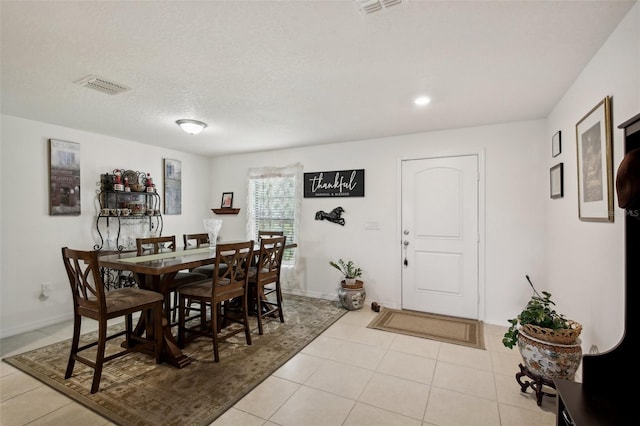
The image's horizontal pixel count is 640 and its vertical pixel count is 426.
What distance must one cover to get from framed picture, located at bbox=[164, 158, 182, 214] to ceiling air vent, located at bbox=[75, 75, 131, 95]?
238cm

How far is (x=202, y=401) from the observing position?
2.08m

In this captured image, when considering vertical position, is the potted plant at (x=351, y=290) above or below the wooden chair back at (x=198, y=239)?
below

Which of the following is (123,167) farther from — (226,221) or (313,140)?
(313,140)

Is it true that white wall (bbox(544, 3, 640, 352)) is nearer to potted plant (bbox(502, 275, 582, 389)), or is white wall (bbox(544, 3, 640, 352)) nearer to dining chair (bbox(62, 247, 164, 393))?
potted plant (bbox(502, 275, 582, 389))

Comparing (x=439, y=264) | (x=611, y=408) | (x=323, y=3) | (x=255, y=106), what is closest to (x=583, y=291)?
(x=611, y=408)

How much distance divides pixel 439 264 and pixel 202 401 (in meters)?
2.99

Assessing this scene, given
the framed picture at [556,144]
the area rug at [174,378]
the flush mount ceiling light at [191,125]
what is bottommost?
the area rug at [174,378]

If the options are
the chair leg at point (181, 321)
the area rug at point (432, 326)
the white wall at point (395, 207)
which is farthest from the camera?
the white wall at point (395, 207)

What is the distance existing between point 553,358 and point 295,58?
102 inches

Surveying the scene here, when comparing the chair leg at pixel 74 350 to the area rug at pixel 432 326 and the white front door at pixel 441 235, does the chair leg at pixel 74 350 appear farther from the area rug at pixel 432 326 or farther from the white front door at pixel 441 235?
the white front door at pixel 441 235

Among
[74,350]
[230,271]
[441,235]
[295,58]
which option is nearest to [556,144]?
[441,235]

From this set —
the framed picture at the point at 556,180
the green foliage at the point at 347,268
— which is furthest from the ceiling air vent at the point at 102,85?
the framed picture at the point at 556,180

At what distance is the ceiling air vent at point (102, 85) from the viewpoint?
2.38m

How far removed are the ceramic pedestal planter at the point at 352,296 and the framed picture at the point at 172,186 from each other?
3.01 meters
